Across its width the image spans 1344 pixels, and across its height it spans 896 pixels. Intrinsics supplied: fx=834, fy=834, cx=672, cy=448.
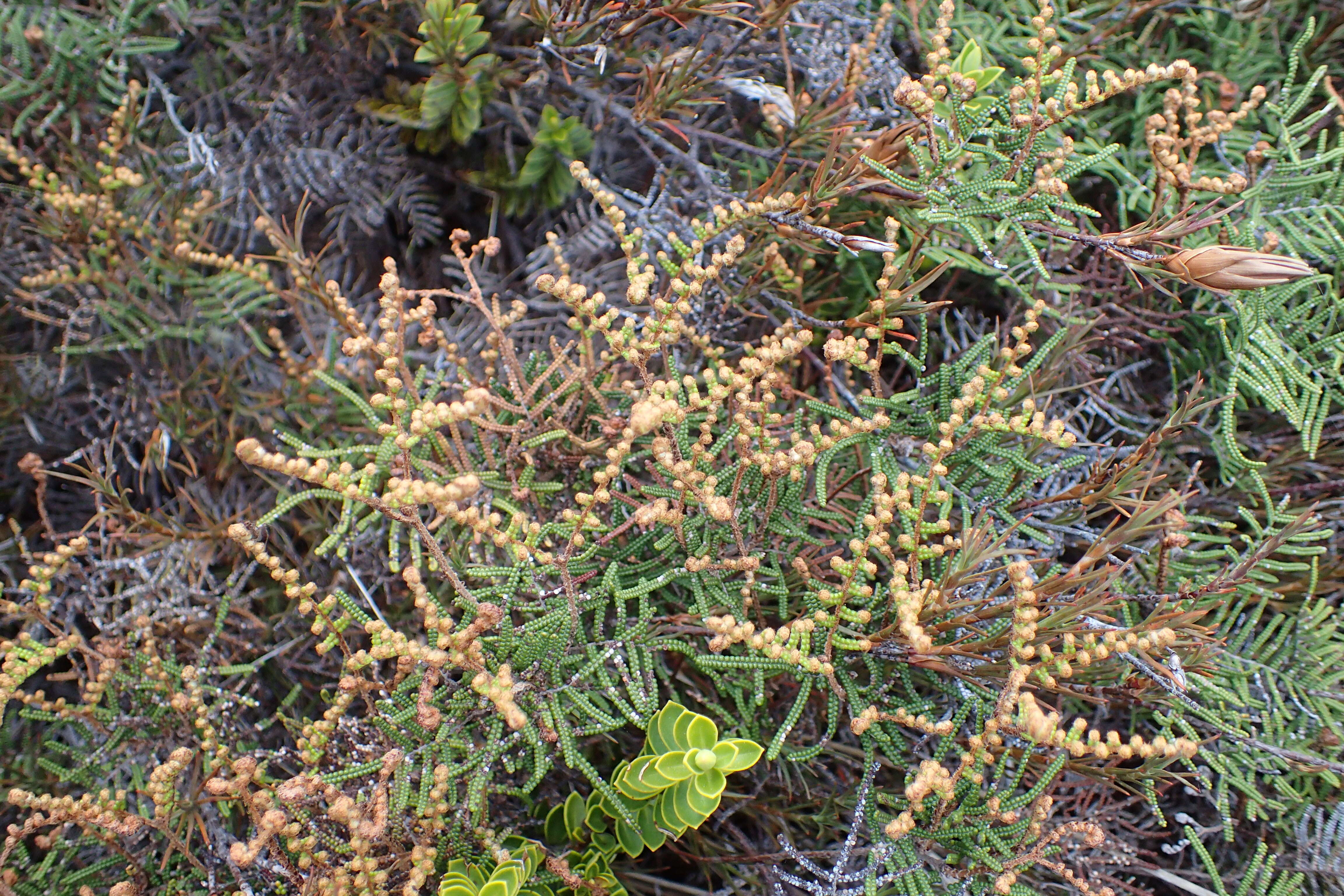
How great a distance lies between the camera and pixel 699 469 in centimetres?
126

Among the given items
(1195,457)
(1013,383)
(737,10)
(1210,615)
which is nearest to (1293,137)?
(1195,457)

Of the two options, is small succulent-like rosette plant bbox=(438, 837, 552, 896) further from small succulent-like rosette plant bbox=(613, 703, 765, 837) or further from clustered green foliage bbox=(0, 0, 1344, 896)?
small succulent-like rosette plant bbox=(613, 703, 765, 837)

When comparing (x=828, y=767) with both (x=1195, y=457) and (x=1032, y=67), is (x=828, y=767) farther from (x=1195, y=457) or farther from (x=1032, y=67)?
(x=1032, y=67)

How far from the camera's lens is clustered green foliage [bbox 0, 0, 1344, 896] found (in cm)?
116

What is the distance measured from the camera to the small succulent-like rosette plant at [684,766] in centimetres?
111

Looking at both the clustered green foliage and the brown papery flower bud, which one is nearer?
the brown papery flower bud

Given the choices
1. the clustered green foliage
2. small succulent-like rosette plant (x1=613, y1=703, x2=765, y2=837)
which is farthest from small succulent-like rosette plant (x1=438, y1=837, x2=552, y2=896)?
small succulent-like rosette plant (x1=613, y1=703, x2=765, y2=837)

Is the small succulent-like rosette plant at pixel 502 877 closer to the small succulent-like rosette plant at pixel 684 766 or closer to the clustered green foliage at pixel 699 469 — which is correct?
the clustered green foliage at pixel 699 469

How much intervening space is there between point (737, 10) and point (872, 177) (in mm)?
471

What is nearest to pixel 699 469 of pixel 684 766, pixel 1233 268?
pixel 684 766

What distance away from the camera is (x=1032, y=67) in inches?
48.3

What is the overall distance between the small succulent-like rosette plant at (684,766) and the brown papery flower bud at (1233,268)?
2.84 ft

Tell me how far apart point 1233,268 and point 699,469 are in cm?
75

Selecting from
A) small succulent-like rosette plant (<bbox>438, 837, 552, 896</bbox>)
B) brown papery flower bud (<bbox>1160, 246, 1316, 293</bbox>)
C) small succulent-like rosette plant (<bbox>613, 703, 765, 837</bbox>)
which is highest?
brown papery flower bud (<bbox>1160, 246, 1316, 293</bbox>)
